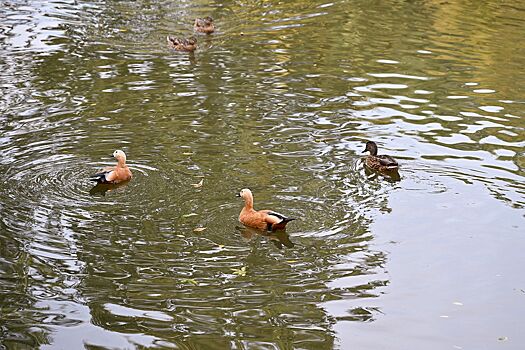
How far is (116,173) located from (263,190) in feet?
6.59

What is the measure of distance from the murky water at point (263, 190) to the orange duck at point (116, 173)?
0.54 feet

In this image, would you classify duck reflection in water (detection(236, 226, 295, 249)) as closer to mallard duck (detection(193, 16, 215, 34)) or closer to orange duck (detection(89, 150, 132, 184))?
orange duck (detection(89, 150, 132, 184))

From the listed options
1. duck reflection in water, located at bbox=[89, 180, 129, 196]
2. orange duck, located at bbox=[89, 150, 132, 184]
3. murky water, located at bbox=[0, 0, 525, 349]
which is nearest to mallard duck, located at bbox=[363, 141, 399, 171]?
murky water, located at bbox=[0, 0, 525, 349]

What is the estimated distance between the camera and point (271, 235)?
10789mm

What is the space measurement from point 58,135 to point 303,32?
885 cm

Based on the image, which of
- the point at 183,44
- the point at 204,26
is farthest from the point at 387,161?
the point at 204,26

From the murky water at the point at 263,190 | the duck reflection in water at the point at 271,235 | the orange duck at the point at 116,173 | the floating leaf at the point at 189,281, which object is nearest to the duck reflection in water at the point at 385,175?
the murky water at the point at 263,190

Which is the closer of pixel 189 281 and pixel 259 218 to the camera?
pixel 189 281

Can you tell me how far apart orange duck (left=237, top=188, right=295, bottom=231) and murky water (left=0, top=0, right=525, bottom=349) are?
0.57ft

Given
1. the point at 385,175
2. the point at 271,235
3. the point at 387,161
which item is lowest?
the point at 385,175

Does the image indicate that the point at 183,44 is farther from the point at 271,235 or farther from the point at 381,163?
the point at 271,235

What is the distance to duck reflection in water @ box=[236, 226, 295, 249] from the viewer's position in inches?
417

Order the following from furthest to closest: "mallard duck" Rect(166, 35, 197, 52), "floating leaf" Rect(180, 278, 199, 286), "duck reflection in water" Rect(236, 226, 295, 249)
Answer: "mallard duck" Rect(166, 35, 197, 52)
"duck reflection in water" Rect(236, 226, 295, 249)
"floating leaf" Rect(180, 278, 199, 286)

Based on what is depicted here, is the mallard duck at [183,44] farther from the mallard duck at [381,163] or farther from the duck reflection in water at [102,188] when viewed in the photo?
the duck reflection in water at [102,188]
